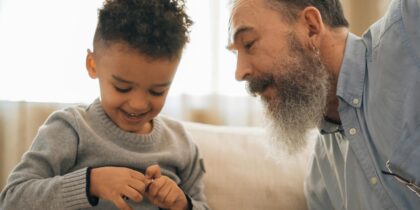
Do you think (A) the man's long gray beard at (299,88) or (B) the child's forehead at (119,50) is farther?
(A) the man's long gray beard at (299,88)

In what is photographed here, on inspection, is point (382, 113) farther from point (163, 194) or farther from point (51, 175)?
point (51, 175)

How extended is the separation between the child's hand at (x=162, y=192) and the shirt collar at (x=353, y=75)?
474 mm

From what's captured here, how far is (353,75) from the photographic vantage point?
1139 millimetres

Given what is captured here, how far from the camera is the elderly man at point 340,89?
102cm

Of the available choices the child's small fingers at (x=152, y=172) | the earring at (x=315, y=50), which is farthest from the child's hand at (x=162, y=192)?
the earring at (x=315, y=50)

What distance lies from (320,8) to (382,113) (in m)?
0.35

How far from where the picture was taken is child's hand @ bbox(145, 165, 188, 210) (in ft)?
3.37

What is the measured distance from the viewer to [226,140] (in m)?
1.46

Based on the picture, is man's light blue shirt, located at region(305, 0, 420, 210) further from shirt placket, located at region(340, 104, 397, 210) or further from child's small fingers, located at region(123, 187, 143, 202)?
child's small fingers, located at region(123, 187, 143, 202)

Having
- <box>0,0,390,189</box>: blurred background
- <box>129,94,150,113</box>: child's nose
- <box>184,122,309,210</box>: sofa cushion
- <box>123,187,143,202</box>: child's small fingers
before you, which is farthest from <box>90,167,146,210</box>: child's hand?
<box>0,0,390,189</box>: blurred background

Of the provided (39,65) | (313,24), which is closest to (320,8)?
Answer: (313,24)

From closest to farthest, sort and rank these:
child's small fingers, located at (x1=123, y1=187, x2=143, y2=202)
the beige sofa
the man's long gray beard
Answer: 1. child's small fingers, located at (x1=123, y1=187, x2=143, y2=202)
2. the man's long gray beard
3. the beige sofa

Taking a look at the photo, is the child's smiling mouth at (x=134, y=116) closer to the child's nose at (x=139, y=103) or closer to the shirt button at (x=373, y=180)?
the child's nose at (x=139, y=103)

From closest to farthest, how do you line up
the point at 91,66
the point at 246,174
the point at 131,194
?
the point at 131,194 → the point at 91,66 → the point at 246,174
